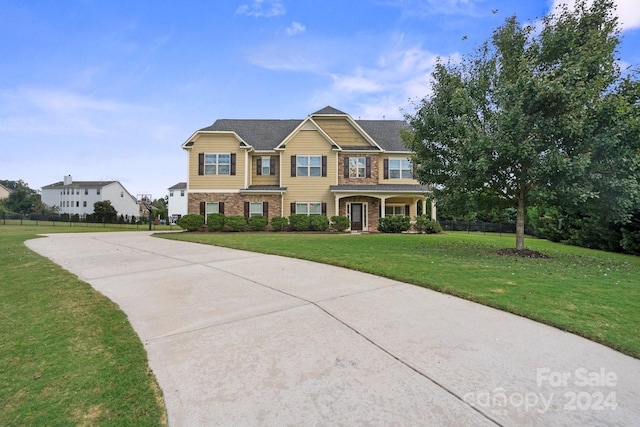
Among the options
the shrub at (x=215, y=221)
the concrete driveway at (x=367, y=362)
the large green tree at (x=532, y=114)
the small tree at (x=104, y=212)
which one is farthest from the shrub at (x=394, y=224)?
the small tree at (x=104, y=212)

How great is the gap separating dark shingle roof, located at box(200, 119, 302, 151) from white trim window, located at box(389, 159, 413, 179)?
26.7 ft

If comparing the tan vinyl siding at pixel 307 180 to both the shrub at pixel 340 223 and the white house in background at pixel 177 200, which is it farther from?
the white house in background at pixel 177 200

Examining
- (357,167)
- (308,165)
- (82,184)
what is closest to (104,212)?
(82,184)

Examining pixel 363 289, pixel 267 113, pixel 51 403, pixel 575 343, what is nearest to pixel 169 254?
pixel 363 289

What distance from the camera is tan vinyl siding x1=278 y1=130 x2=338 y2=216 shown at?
22.0 metres

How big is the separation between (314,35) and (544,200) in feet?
37.7

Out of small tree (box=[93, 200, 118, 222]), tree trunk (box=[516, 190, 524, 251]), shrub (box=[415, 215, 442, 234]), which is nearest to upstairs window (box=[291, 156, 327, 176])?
shrub (box=[415, 215, 442, 234])

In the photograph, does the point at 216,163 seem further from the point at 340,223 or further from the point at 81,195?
the point at 81,195

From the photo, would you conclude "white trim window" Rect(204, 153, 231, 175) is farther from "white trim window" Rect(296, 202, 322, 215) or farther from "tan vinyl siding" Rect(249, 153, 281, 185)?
"white trim window" Rect(296, 202, 322, 215)

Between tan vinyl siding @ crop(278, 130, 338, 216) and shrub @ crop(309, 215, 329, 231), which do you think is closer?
shrub @ crop(309, 215, 329, 231)

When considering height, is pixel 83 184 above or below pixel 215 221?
above

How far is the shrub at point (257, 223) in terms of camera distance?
20.6 metres

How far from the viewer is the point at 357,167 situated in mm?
22469

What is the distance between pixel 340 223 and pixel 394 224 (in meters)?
3.51
